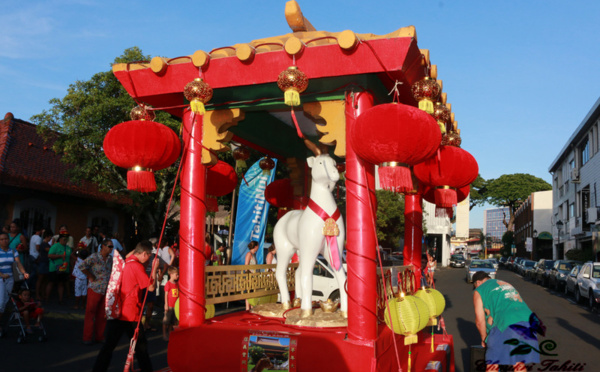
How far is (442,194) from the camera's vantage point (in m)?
5.80

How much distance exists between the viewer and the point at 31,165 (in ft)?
56.8

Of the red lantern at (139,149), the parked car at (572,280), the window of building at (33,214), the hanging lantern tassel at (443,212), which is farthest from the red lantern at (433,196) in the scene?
the parked car at (572,280)

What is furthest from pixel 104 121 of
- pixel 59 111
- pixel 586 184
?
pixel 586 184

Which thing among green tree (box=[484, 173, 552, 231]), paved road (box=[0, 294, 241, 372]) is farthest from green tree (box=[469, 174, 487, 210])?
paved road (box=[0, 294, 241, 372])

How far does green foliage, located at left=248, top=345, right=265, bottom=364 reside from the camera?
16.2 feet

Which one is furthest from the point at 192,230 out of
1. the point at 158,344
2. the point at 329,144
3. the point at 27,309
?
the point at 27,309

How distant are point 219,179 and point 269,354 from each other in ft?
8.79

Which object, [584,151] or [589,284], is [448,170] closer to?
[589,284]

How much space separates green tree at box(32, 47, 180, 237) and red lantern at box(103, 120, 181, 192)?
409 inches

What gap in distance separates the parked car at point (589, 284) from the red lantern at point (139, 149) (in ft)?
50.0

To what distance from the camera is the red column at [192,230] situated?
212 inches

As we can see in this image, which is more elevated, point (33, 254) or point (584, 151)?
point (584, 151)

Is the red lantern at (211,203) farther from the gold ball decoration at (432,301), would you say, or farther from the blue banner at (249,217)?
the blue banner at (249,217)

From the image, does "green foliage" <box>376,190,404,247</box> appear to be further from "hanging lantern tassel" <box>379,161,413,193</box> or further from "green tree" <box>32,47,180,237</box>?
"hanging lantern tassel" <box>379,161,413,193</box>
